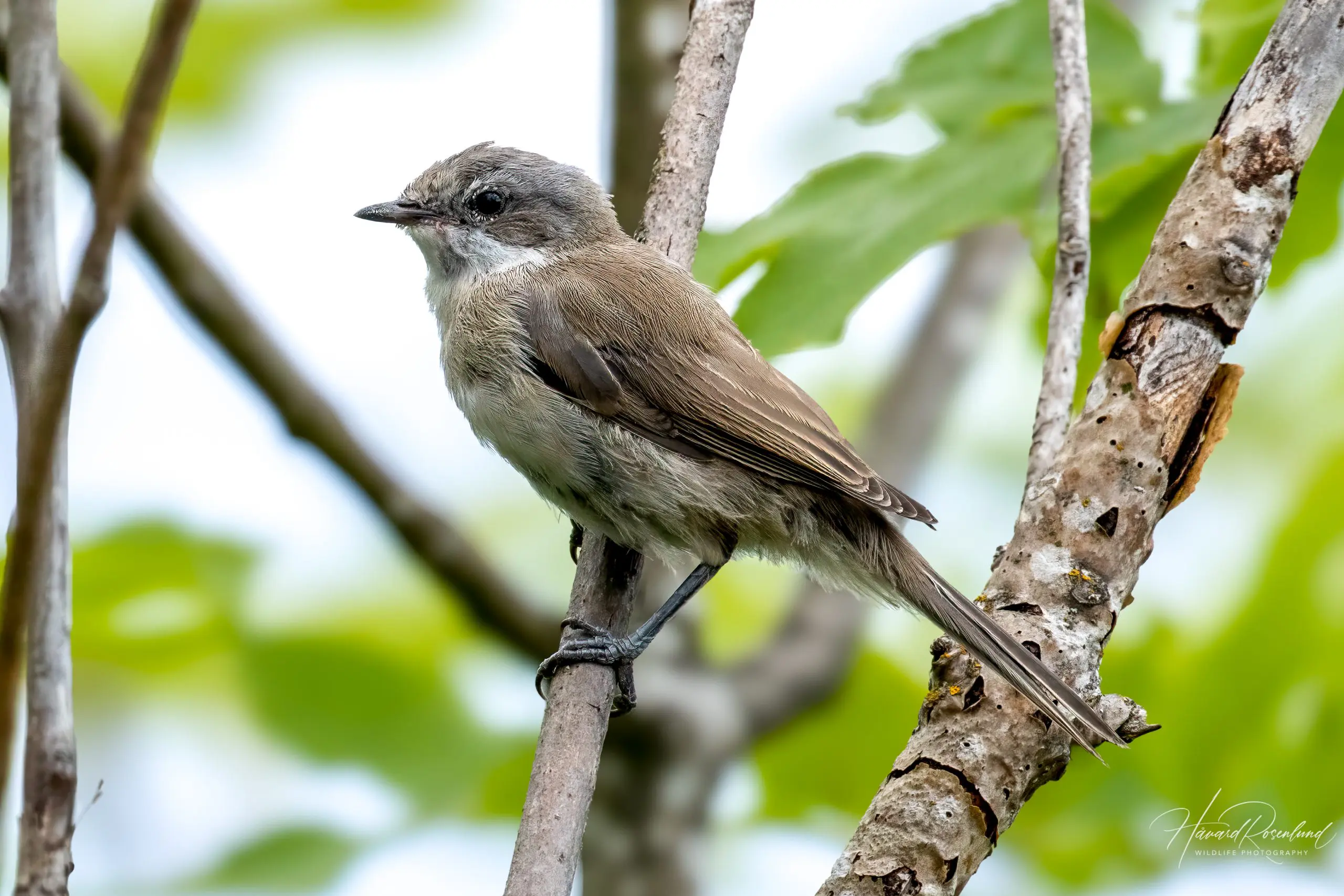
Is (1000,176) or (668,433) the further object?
(668,433)

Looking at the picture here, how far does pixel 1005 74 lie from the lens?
4031 mm

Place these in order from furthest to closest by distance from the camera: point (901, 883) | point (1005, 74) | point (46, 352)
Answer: point (1005, 74) < point (901, 883) < point (46, 352)

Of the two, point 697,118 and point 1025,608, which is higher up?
point 697,118

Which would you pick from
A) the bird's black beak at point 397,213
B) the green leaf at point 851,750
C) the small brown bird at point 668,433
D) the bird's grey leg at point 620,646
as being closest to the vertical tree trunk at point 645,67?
the bird's black beak at point 397,213

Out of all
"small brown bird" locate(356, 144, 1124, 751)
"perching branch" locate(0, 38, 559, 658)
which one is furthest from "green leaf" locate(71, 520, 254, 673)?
→ "small brown bird" locate(356, 144, 1124, 751)

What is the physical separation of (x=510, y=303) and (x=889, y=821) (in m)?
2.38

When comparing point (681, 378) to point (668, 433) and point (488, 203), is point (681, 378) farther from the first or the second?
point (488, 203)

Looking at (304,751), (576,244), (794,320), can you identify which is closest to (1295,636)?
(794,320)

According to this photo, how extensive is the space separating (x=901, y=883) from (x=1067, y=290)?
1.56 meters

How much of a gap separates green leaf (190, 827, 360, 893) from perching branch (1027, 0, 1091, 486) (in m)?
2.74

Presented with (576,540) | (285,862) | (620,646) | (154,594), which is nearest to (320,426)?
(154,594)

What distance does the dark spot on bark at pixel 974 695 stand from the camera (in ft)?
8.93

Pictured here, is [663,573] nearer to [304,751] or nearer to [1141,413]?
[304,751]

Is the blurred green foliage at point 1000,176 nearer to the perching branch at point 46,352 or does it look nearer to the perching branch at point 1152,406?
the perching branch at point 1152,406
